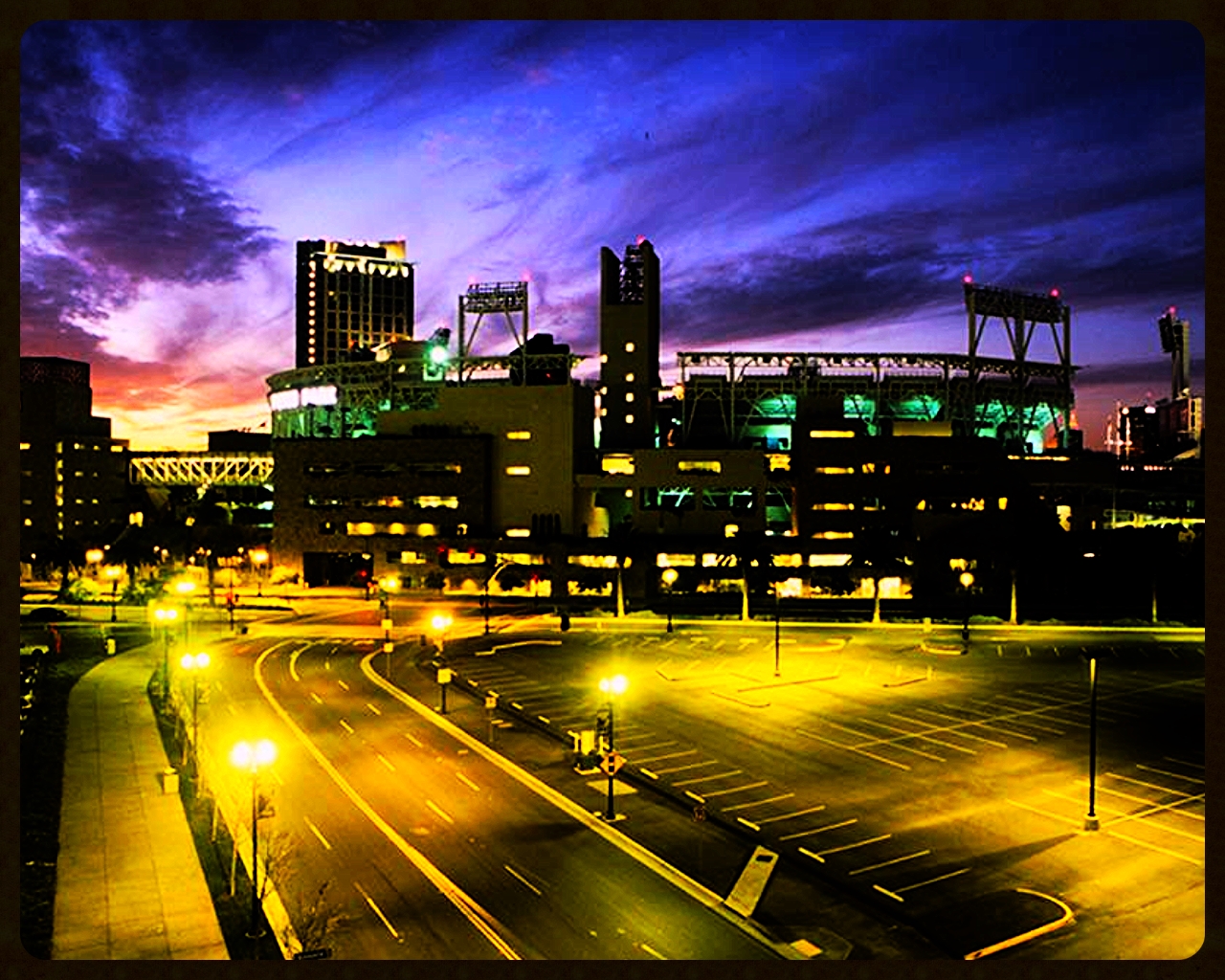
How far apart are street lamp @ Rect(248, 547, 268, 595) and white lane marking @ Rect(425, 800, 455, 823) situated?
228 feet

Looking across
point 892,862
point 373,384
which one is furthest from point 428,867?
point 373,384

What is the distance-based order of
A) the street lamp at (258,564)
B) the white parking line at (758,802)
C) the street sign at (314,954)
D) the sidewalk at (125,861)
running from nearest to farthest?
1. the street sign at (314,954)
2. the sidewalk at (125,861)
3. the white parking line at (758,802)
4. the street lamp at (258,564)

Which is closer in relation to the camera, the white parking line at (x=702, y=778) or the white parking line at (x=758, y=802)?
the white parking line at (x=758, y=802)

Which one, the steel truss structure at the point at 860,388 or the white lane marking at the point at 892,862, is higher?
the steel truss structure at the point at 860,388

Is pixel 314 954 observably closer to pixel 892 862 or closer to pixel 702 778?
pixel 892 862

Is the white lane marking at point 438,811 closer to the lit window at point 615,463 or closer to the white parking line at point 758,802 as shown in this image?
the white parking line at point 758,802

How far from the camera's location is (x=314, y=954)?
17984mm

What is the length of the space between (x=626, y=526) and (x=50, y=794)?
77.2m

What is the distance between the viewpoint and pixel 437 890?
2161cm

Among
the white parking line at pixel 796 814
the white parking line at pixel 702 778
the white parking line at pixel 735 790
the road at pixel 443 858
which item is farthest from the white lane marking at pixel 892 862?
the white parking line at pixel 702 778

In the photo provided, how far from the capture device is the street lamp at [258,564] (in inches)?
3628

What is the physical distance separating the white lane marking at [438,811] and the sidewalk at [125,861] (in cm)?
671

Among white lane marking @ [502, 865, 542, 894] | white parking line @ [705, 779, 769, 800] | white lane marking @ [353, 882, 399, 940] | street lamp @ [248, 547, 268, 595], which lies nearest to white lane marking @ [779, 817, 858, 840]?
white parking line @ [705, 779, 769, 800]

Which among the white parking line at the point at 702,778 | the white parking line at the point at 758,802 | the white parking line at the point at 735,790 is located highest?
the white parking line at the point at 702,778
